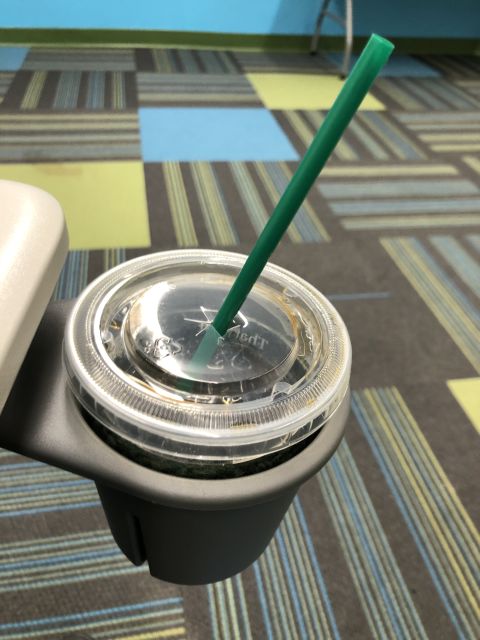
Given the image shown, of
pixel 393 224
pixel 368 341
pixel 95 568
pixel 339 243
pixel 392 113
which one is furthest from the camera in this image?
pixel 392 113

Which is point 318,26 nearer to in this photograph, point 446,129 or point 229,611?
point 446,129

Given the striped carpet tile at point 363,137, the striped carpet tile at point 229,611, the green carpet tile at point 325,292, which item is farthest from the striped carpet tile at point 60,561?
the striped carpet tile at point 363,137

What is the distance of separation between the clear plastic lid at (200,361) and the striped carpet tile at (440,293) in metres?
0.95

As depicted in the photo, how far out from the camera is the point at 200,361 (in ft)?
1.28

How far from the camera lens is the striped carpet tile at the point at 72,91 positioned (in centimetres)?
→ 221

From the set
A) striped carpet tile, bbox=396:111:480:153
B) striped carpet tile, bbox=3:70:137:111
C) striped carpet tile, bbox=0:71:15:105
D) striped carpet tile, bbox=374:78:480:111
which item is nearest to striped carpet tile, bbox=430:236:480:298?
striped carpet tile, bbox=396:111:480:153

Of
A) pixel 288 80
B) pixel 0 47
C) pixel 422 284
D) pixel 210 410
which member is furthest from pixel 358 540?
pixel 0 47

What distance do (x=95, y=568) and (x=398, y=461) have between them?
595mm

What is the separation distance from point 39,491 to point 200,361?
26.1 inches

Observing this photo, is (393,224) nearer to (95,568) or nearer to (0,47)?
(95,568)

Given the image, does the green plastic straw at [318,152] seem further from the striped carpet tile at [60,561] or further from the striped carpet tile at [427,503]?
the striped carpet tile at [427,503]

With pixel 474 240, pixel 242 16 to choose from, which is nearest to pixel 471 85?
pixel 242 16

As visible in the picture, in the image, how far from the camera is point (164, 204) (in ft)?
5.37

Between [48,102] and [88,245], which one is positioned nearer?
[88,245]
